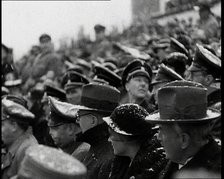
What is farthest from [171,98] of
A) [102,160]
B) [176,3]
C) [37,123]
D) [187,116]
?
[176,3]

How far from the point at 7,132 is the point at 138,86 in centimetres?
202

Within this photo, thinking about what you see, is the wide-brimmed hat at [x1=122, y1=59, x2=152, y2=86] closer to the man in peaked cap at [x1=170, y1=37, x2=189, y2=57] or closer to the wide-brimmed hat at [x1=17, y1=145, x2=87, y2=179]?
the man in peaked cap at [x1=170, y1=37, x2=189, y2=57]

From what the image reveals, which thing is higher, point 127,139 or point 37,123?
point 127,139

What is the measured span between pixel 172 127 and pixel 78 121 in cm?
212

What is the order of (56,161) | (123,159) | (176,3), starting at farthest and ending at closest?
(176,3), (123,159), (56,161)

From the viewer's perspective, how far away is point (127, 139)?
4449 mm

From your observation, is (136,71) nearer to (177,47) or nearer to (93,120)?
(177,47)

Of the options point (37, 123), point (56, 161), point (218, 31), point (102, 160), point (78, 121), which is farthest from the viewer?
point (218, 31)

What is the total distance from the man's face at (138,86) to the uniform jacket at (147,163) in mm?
2499

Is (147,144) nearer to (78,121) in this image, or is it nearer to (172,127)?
(172,127)

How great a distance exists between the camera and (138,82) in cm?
704

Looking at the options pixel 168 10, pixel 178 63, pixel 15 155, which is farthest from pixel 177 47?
pixel 168 10

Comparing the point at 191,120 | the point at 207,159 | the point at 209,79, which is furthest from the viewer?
the point at 209,79

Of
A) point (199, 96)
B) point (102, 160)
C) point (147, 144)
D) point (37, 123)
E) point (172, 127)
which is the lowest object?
point (37, 123)
